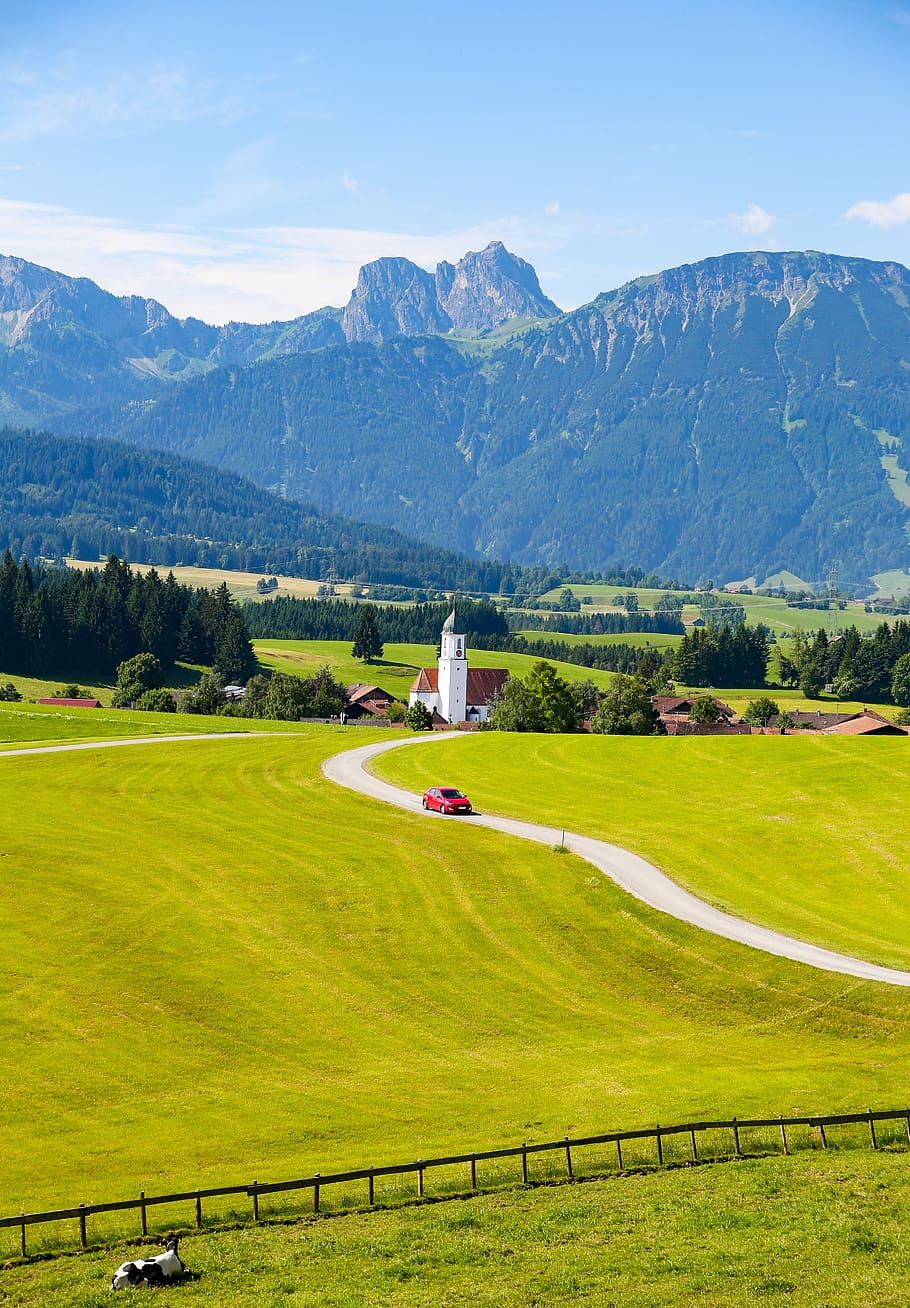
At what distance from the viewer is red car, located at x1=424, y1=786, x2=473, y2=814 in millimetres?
73688

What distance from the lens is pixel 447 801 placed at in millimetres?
73812

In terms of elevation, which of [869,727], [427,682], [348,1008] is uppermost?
[427,682]

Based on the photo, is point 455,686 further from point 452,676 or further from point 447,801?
point 447,801

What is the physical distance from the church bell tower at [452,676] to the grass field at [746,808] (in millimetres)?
77464

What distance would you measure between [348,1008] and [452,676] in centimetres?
14285

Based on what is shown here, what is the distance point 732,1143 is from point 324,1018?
1600cm

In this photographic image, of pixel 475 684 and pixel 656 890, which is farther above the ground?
pixel 475 684

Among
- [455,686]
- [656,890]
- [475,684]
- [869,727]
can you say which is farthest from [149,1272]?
[475,684]

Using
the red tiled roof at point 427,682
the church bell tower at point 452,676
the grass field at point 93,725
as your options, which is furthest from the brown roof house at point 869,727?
the grass field at point 93,725

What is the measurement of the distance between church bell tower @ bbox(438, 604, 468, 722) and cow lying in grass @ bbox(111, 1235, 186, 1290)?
526ft

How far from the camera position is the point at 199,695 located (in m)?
153

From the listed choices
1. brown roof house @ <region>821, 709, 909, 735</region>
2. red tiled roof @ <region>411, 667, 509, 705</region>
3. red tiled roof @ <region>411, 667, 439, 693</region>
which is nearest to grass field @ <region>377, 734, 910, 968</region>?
brown roof house @ <region>821, 709, 909, 735</region>

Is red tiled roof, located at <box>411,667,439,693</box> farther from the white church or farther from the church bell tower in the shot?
the church bell tower

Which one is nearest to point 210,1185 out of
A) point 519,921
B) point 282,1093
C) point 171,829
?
point 282,1093
